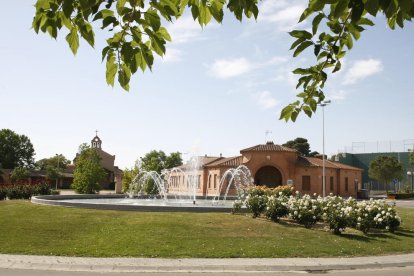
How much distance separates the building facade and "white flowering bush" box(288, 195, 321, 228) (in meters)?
28.0

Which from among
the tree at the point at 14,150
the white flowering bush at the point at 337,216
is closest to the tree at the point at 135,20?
the white flowering bush at the point at 337,216

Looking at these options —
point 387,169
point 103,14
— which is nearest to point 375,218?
A: point 103,14

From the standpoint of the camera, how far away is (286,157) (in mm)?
48688

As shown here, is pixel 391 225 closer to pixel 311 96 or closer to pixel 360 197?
pixel 311 96

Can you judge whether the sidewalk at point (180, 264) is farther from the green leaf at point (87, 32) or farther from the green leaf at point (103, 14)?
the green leaf at point (103, 14)

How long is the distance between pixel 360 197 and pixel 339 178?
13.7 ft

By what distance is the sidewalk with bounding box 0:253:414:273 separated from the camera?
37.6ft

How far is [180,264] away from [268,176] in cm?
3964

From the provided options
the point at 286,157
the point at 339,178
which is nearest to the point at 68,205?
the point at 286,157

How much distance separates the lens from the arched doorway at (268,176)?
5031cm

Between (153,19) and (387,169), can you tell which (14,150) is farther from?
(153,19)

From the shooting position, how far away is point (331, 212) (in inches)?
698

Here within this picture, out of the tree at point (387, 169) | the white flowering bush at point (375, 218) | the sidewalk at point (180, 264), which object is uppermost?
the tree at point (387, 169)

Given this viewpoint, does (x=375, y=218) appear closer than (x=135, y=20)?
No
